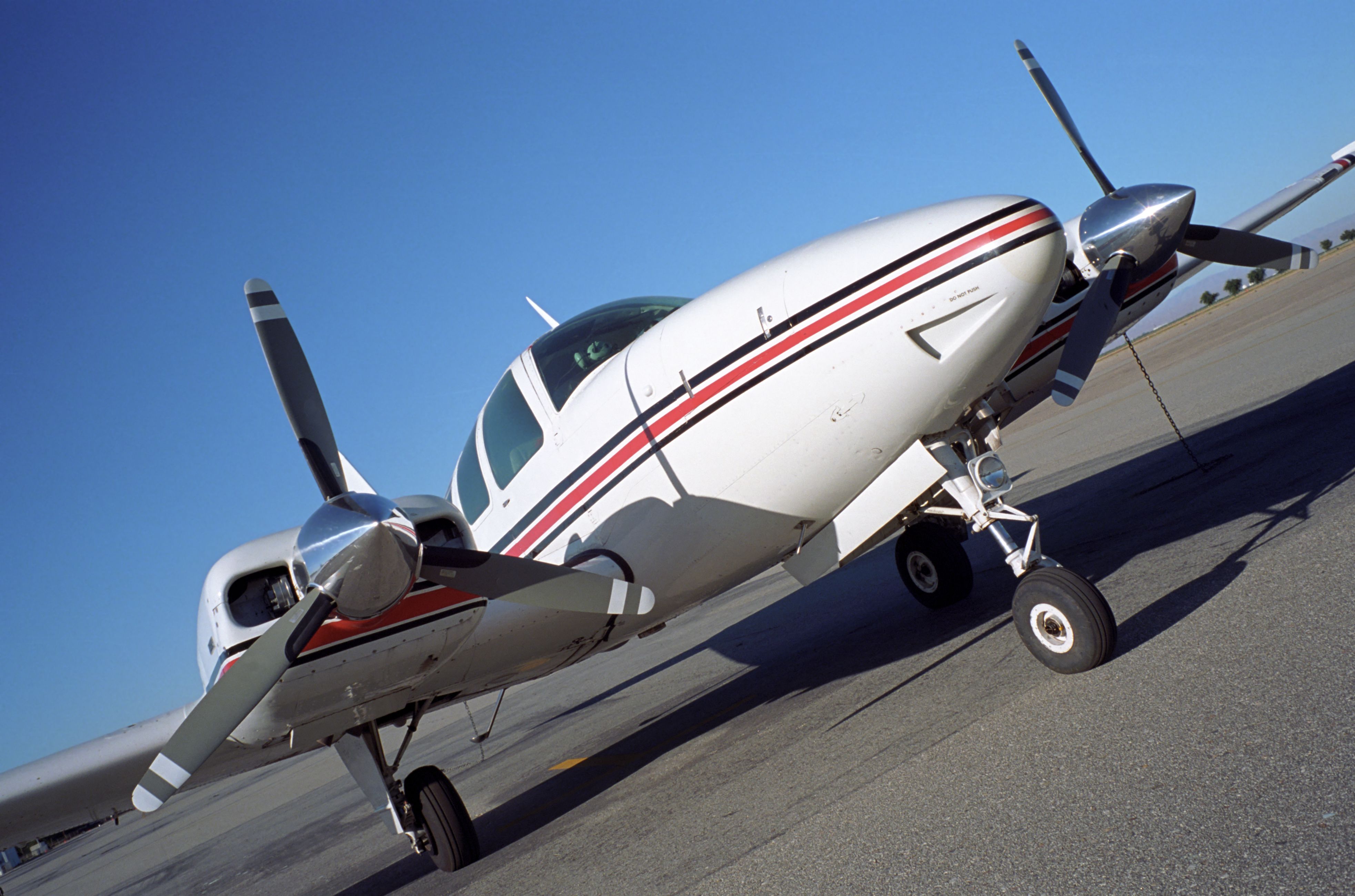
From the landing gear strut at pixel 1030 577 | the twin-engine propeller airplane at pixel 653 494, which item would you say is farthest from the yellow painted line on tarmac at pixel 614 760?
the landing gear strut at pixel 1030 577

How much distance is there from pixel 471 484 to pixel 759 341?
12.3 ft

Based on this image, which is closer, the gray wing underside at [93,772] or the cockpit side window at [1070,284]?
the gray wing underside at [93,772]

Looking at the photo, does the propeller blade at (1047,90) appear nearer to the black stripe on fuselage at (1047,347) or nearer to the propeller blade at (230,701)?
the black stripe on fuselage at (1047,347)

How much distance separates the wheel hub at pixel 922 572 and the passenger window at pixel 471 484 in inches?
175

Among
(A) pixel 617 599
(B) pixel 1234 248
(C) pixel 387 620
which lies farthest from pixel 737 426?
(B) pixel 1234 248

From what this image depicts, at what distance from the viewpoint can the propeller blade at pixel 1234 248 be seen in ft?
27.0

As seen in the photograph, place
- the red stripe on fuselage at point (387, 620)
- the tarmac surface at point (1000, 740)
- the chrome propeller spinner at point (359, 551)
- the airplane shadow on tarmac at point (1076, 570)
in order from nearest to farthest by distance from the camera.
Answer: the tarmac surface at point (1000, 740)
the chrome propeller spinner at point (359, 551)
the red stripe on fuselage at point (387, 620)
the airplane shadow on tarmac at point (1076, 570)

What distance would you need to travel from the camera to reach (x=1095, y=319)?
6.46 metres

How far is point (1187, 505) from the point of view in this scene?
8.47m

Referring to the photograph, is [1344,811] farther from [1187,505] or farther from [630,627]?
[1187,505]

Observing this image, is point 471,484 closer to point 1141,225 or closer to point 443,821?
point 443,821

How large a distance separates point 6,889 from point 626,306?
36.3 metres

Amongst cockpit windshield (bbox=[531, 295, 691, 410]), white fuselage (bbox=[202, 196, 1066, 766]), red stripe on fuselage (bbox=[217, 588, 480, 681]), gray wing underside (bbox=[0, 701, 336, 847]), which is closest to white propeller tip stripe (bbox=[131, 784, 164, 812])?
red stripe on fuselage (bbox=[217, 588, 480, 681])

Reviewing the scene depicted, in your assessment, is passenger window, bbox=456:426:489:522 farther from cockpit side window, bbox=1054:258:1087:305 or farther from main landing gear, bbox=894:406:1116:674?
cockpit side window, bbox=1054:258:1087:305
